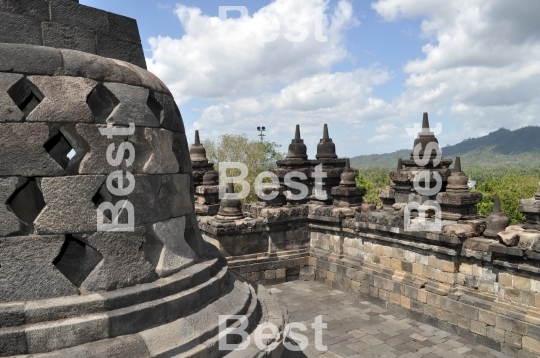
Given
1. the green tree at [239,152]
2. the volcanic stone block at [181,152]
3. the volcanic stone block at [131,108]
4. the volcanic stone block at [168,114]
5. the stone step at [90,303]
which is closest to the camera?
the stone step at [90,303]

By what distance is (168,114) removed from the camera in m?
4.18

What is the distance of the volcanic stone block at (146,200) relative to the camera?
3.51m

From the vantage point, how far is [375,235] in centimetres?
872

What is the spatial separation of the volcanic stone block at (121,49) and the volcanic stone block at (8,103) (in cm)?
96

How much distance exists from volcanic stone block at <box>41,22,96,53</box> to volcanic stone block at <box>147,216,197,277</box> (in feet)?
6.13

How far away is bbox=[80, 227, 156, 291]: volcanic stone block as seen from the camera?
3.32 metres

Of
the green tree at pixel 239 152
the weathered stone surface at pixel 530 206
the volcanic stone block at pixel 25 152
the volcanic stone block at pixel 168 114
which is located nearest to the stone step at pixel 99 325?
the volcanic stone block at pixel 25 152

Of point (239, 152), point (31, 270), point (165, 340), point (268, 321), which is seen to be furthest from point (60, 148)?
point (239, 152)

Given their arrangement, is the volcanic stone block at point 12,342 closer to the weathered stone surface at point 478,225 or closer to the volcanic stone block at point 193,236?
the volcanic stone block at point 193,236

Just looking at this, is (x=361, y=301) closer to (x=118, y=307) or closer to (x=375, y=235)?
(x=375, y=235)

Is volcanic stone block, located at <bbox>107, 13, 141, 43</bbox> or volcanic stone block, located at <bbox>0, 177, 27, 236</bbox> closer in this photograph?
volcanic stone block, located at <bbox>0, 177, 27, 236</bbox>

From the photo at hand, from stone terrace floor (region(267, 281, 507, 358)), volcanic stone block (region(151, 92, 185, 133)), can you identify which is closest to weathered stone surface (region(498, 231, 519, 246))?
stone terrace floor (region(267, 281, 507, 358))

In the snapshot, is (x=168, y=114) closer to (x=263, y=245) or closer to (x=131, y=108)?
(x=131, y=108)

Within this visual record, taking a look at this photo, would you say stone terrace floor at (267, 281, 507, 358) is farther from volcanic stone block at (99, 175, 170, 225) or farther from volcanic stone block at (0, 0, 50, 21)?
volcanic stone block at (0, 0, 50, 21)
